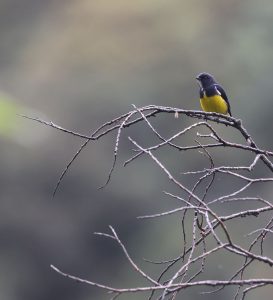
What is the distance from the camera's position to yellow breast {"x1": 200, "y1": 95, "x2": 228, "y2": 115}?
20.1 ft

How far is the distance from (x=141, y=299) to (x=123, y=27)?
843cm

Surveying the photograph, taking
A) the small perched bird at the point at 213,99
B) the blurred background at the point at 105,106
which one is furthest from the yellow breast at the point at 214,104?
the blurred background at the point at 105,106

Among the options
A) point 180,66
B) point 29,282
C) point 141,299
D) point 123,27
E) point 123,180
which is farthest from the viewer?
point 123,27

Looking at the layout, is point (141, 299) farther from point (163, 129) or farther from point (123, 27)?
point (123, 27)

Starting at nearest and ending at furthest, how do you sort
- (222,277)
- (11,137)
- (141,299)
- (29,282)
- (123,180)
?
(11,137) → (141,299) → (222,277) → (29,282) → (123,180)

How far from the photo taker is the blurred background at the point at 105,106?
14859 mm

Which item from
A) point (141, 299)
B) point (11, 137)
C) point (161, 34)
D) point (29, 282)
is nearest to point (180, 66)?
point (161, 34)

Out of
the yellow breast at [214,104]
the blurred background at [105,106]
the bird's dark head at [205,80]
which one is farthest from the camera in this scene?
the blurred background at [105,106]

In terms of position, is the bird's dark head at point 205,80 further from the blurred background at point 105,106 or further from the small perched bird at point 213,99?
the blurred background at point 105,106

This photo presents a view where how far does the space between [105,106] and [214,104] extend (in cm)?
1064

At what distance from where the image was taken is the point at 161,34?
19.2 meters

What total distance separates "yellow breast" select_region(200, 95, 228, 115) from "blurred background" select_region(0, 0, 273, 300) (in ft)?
18.9

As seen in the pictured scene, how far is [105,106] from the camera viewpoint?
16.7 meters

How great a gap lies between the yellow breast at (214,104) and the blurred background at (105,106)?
5752 millimetres
